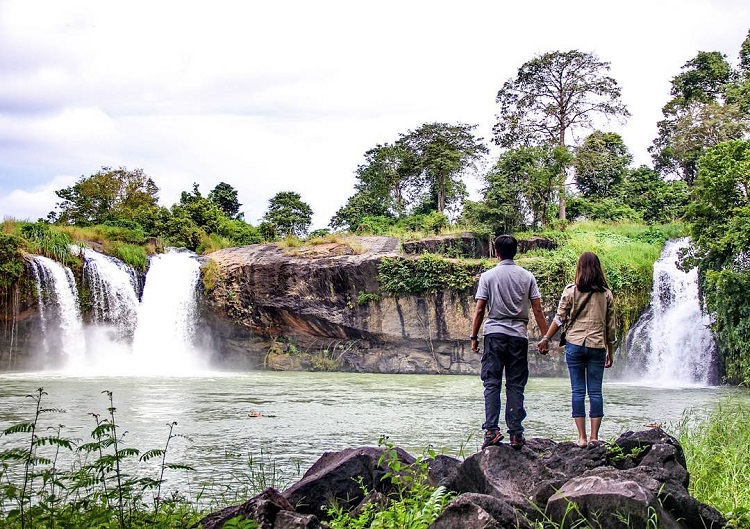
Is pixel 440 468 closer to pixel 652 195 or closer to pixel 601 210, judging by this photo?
pixel 601 210

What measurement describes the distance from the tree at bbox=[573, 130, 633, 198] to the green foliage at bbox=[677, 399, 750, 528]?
29.7 metres

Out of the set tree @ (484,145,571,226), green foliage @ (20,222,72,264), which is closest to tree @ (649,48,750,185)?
tree @ (484,145,571,226)

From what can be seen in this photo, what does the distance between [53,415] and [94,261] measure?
51.0 feet

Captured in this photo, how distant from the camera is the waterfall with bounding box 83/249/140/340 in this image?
26484 mm

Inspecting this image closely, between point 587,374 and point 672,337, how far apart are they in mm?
17208

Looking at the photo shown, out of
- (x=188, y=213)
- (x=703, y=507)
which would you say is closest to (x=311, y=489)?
(x=703, y=507)

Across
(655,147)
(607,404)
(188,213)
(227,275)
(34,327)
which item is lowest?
(607,404)

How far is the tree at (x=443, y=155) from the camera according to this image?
128ft

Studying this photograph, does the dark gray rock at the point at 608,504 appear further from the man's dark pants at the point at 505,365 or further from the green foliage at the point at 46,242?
the green foliage at the point at 46,242

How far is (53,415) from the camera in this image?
1206cm

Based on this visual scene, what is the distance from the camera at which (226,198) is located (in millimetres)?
49625

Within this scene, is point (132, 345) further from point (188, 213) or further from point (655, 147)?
point (655, 147)

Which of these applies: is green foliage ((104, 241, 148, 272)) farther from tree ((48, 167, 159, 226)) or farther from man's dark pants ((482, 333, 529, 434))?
man's dark pants ((482, 333, 529, 434))

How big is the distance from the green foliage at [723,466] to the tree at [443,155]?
30.5m
